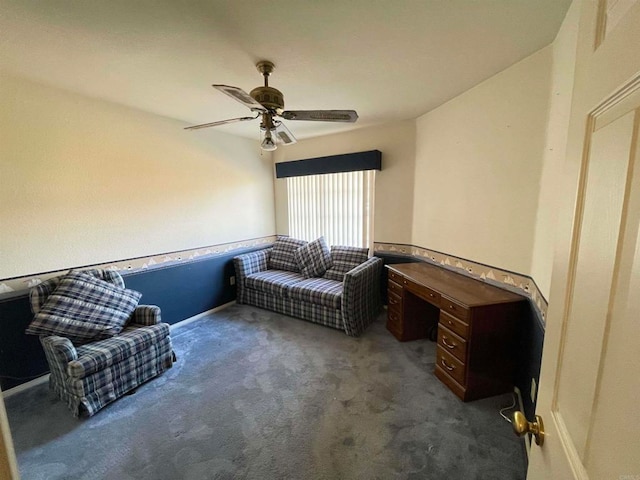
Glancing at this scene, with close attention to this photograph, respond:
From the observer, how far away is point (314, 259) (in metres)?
3.71

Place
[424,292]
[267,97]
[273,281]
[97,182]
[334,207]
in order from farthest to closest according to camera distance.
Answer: [334,207] < [273,281] < [97,182] < [424,292] < [267,97]

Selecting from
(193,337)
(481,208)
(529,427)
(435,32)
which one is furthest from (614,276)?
(193,337)

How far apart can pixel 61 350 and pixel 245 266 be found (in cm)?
212

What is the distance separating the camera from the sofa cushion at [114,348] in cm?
179

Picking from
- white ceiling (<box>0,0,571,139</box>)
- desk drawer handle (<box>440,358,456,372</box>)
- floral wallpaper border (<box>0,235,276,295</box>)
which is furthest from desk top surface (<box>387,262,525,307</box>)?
floral wallpaper border (<box>0,235,276,295</box>)

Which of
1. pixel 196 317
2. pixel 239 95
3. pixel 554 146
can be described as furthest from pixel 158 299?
pixel 554 146

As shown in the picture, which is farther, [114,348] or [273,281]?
[273,281]

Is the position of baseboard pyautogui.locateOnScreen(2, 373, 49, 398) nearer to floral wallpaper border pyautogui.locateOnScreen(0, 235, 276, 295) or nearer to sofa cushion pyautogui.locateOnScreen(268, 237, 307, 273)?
floral wallpaper border pyautogui.locateOnScreen(0, 235, 276, 295)

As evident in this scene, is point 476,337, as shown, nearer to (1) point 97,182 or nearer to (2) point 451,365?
(2) point 451,365

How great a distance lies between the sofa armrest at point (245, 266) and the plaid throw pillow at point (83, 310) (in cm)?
148

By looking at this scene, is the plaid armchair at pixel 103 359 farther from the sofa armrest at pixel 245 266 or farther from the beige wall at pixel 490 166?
the beige wall at pixel 490 166

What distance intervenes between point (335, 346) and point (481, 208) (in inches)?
75.3

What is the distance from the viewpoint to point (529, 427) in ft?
2.38

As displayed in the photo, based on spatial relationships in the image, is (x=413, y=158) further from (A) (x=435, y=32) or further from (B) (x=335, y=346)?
(B) (x=335, y=346)
